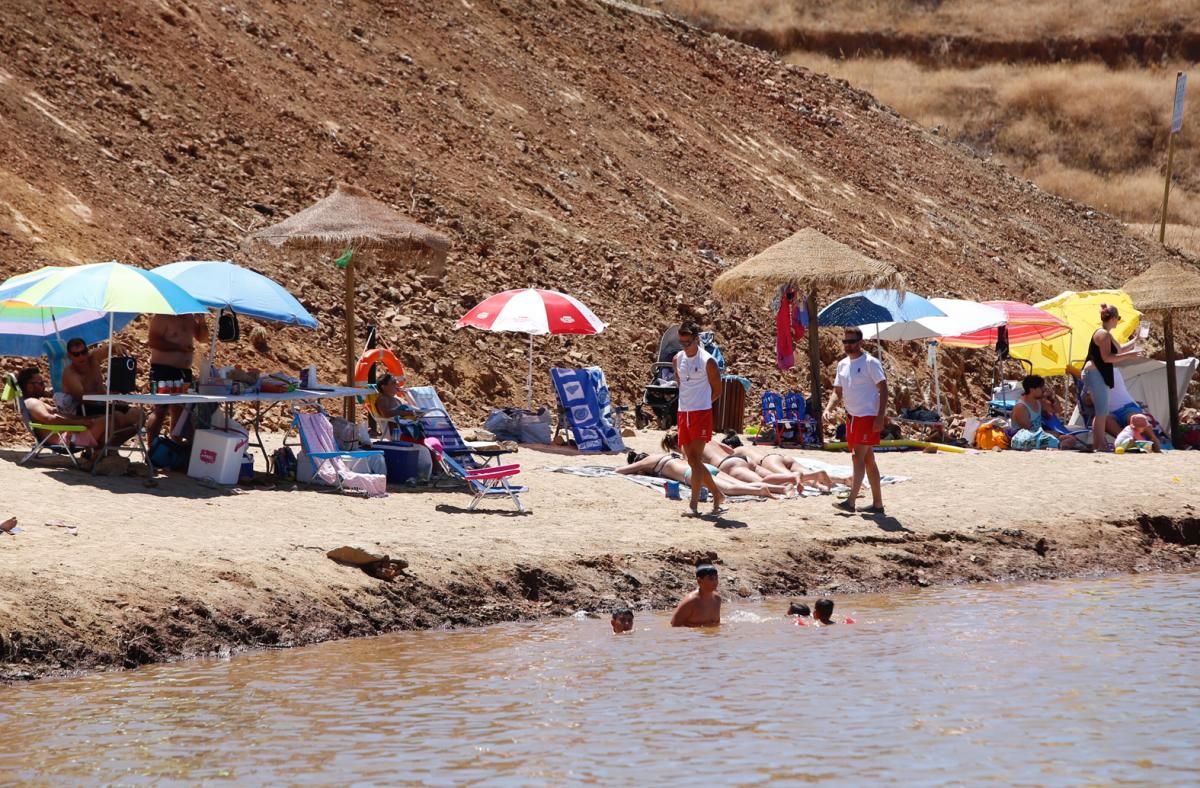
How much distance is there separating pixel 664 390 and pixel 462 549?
8.36 meters

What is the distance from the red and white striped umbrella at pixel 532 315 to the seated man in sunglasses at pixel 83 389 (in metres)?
4.36

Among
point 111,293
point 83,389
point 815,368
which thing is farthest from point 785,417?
point 111,293

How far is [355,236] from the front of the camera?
1426 cm

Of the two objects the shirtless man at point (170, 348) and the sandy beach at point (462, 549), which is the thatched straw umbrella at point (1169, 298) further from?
the shirtless man at point (170, 348)

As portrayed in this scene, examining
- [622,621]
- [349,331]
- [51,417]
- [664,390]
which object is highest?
[349,331]

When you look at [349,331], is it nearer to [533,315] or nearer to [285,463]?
[533,315]

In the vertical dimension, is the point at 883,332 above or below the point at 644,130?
below

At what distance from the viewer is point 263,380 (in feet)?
41.4

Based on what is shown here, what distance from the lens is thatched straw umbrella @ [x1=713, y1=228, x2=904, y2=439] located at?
55.0 feet

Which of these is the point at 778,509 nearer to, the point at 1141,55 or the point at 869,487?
the point at 869,487

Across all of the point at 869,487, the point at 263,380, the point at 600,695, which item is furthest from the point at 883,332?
the point at 600,695

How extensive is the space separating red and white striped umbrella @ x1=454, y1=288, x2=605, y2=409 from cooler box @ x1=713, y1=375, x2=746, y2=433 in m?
2.38

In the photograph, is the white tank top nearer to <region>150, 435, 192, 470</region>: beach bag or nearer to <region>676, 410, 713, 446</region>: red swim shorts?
<region>676, 410, 713, 446</region>: red swim shorts

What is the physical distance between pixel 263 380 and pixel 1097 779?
7.75 meters
